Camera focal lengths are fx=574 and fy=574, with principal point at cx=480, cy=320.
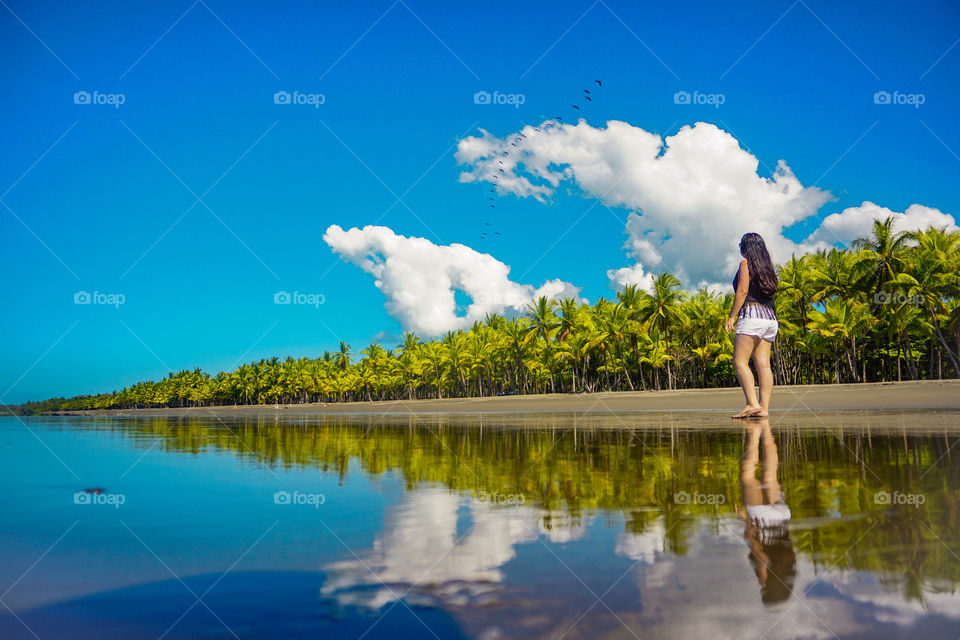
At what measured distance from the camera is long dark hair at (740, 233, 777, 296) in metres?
9.32

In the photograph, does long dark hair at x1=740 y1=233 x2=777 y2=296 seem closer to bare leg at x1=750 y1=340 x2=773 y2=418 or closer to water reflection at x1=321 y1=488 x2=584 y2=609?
bare leg at x1=750 y1=340 x2=773 y2=418

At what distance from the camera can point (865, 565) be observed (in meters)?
2.73

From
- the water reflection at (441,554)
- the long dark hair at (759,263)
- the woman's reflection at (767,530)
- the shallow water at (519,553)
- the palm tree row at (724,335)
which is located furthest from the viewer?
the palm tree row at (724,335)

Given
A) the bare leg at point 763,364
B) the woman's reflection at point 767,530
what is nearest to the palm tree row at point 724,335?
the bare leg at point 763,364

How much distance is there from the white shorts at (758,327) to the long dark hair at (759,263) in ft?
1.56

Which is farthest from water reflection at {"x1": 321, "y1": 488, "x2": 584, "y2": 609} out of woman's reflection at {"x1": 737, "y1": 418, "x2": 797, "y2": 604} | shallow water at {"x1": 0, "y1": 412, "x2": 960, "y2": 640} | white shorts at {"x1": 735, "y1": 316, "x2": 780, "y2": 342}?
white shorts at {"x1": 735, "y1": 316, "x2": 780, "y2": 342}

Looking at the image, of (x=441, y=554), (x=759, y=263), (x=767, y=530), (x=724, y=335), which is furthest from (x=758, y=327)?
(x=724, y=335)

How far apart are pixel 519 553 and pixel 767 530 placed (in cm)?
149

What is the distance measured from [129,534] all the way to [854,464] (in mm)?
6629

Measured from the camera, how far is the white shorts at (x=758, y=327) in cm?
934

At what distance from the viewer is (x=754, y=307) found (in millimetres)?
9430

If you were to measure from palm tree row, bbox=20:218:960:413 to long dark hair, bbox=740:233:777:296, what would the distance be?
29268mm

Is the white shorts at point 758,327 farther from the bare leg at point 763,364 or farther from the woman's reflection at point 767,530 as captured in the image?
the woman's reflection at point 767,530

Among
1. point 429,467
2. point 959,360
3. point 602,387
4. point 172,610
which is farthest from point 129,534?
point 602,387
